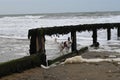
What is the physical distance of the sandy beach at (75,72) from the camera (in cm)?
864

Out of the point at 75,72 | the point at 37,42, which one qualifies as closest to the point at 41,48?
the point at 37,42

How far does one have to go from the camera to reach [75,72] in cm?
935

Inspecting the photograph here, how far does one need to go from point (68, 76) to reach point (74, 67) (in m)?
1.31

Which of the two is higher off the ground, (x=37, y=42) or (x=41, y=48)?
(x=37, y=42)

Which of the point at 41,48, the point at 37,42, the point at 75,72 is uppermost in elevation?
the point at 37,42

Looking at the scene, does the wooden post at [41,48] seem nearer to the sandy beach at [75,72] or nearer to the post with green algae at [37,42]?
the post with green algae at [37,42]

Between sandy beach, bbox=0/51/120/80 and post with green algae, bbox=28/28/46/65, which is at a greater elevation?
post with green algae, bbox=28/28/46/65

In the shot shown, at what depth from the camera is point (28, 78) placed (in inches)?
341

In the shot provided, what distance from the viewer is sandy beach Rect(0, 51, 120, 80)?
8641 millimetres

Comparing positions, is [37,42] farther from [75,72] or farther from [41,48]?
[75,72]

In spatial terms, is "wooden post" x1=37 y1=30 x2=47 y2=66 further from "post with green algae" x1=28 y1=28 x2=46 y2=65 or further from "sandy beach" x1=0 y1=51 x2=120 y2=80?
"sandy beach" x1=0 y1=51 x2=120 y2=80

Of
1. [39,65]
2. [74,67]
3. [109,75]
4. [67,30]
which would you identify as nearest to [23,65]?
[39,65]

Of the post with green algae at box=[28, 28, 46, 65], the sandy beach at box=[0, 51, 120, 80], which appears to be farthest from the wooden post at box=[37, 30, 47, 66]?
the sandy beach at box=[0, 51, 120, 80]

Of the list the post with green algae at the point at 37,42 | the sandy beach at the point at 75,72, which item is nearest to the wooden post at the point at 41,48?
the post with green algae at the point at 37,42
